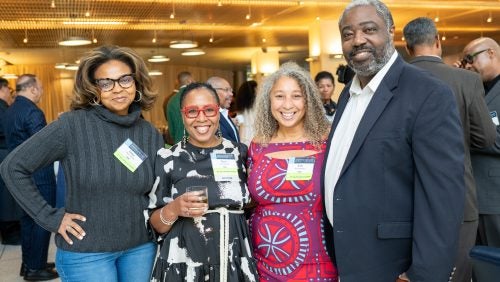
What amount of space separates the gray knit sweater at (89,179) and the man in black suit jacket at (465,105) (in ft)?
5.22

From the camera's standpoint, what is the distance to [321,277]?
6.90 feet

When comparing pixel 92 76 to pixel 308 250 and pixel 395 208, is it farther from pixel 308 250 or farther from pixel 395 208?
pixel 395 208

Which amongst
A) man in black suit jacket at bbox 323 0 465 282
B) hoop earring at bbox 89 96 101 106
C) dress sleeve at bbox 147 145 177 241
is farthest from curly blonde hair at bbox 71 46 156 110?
man in black suit jacket at bbox 323 0 465 282

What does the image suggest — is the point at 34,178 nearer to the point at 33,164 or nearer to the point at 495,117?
the point at 33,164

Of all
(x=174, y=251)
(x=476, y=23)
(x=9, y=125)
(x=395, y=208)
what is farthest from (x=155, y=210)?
(x=476, y=23)

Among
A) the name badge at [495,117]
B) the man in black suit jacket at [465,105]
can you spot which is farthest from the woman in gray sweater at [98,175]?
the name badge at [495,117]

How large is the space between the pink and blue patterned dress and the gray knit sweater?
51 cm

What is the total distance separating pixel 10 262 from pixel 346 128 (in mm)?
4676

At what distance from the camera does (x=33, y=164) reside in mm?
2076

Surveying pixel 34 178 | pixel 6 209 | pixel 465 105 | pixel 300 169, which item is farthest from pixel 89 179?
pixel 6 209

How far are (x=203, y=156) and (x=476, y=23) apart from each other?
39.4 feet

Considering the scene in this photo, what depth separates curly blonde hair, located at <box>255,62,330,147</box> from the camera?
90.0 inches

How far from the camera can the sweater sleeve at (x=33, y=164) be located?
2066 mm

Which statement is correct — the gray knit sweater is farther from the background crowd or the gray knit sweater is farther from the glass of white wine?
the glass of white wine
